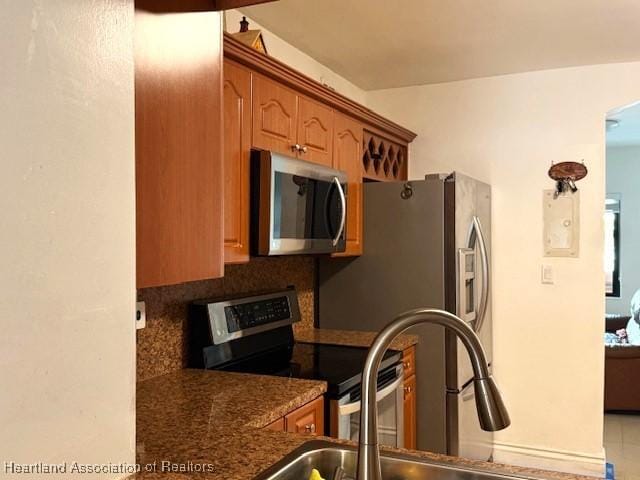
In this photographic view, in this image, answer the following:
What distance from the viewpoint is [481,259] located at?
10.4ft

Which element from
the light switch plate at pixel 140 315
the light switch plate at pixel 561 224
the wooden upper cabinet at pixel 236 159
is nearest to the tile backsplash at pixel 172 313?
the light switch plate at pixel 140 315

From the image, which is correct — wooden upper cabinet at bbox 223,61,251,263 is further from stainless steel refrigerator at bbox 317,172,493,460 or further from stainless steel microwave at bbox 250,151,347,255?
stainless steel refrigerator at bbox 317,172,493,460

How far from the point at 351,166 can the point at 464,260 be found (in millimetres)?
765

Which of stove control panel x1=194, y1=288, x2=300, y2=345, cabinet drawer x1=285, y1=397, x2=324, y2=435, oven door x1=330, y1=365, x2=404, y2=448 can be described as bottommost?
oven door x1=330, y1=365, x2=404, y2=448

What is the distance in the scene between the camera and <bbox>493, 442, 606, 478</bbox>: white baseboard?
10.9 feet

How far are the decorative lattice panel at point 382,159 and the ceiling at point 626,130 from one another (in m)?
1.85

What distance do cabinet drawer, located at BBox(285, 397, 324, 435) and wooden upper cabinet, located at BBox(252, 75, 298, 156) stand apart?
38.2 inches

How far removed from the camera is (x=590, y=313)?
11.1 feet

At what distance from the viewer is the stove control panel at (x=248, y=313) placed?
87.0 inches

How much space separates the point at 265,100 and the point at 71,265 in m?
1.46

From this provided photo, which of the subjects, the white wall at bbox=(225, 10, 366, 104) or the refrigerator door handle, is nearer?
the white wall at bbox=(225, 10, 366, 104)

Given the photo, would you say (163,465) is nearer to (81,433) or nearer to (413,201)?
(81,433)

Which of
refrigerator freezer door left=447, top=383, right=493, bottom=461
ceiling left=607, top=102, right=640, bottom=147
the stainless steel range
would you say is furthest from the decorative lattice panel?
ceiling left=607, top=102, right=640, bottom=147

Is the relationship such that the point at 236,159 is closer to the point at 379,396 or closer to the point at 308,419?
the point at 308,419
